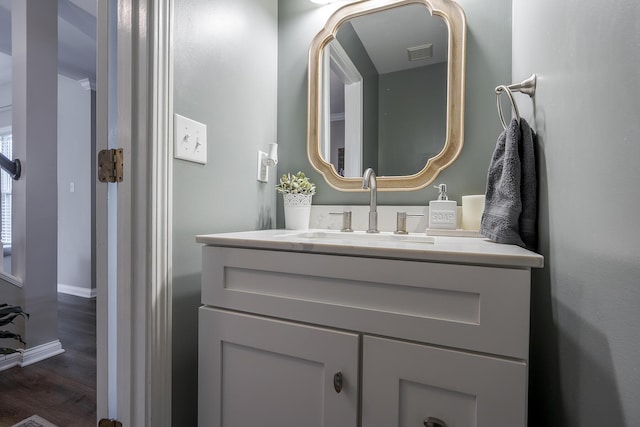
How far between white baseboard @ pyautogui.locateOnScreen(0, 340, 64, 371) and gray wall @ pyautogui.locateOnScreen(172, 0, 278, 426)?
1.48m

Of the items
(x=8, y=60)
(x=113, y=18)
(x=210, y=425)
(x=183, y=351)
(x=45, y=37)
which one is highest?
(x=8, y=60)

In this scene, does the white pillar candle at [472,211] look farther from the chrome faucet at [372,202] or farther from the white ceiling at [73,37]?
the white ceiling at [73,37]

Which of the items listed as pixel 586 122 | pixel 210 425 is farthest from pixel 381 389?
pixel 586 122

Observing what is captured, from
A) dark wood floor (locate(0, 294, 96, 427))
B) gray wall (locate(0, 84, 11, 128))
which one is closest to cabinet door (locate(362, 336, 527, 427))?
dark wood floor (locate(0, 294, 96, 427))

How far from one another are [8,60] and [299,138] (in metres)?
3.79

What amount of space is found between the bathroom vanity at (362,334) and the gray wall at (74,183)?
10.1ft

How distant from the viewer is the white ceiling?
2094 mm

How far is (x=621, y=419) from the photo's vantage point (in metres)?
0.39

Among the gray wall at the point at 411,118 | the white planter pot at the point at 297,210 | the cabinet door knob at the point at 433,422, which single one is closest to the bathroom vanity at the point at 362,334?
the cabinet door knob at the point at 433,422

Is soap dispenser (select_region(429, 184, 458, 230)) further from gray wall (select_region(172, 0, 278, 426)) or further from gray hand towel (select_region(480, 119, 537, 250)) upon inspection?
gray wall (select_region(172, 0, 278, 426))

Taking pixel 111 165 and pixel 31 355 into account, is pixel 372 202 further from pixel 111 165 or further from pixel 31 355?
pixel 31 355

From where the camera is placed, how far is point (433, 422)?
0.61 metres

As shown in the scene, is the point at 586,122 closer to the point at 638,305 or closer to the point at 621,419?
the point at 638,305

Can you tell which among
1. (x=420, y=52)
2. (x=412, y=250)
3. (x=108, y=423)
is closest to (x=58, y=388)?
→ (x=108, y=423)
